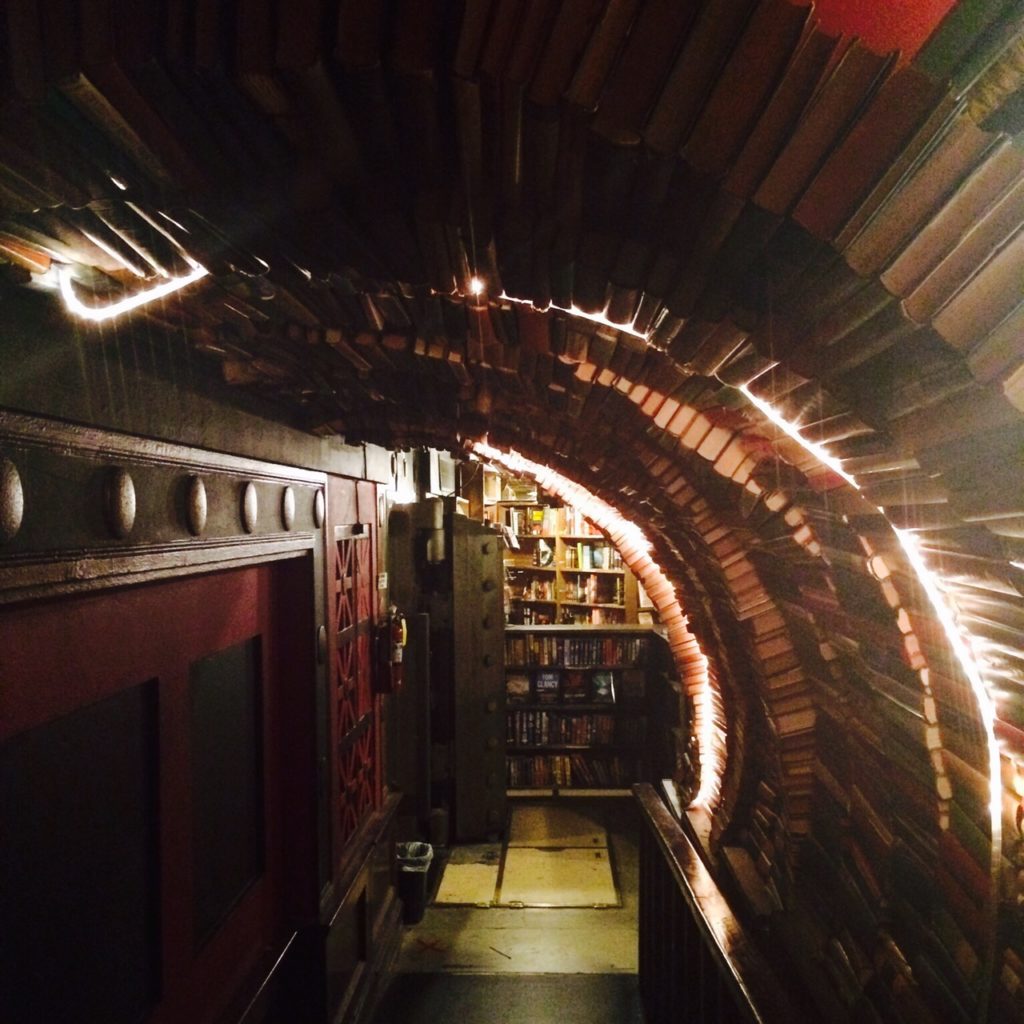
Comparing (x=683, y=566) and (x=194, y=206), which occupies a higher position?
(x=194, y=206)

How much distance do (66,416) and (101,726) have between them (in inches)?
37.7

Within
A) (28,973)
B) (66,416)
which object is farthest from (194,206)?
(28,973)

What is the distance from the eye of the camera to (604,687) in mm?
8359

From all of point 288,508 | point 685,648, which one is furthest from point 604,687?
point 288,508

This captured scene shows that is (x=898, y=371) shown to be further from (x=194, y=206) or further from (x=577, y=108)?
(x=194, y=206)

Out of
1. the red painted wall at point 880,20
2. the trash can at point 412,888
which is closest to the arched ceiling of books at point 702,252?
the red painted wall at point 880,20

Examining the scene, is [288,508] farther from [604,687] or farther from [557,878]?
[604,687]

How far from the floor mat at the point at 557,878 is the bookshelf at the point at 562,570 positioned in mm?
3984

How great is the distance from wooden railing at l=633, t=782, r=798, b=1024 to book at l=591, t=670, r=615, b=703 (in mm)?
3794

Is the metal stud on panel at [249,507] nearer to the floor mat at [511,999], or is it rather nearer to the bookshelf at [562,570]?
the floor mat at [511,999]

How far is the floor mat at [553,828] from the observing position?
6961 millimetres

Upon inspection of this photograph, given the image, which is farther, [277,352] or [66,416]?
[277,352]

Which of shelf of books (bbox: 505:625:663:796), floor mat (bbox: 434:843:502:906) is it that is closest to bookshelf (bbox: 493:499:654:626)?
shelf of books (bbox: 505:625:663:796)

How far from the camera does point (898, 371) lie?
1.08m
